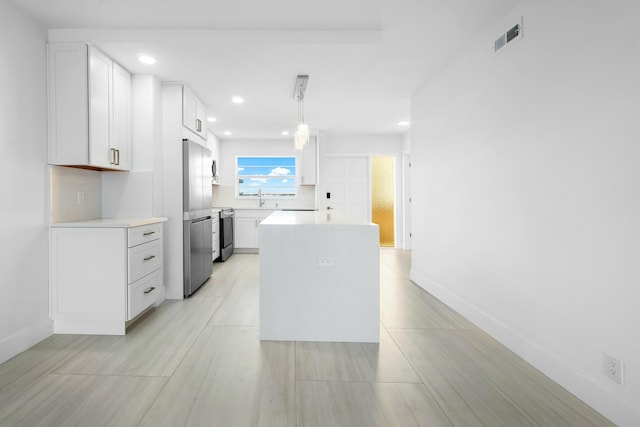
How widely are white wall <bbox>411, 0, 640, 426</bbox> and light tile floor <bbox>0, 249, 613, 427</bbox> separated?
0.78 feet

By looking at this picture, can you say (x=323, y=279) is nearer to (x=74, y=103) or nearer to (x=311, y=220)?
(x=311, y=220)

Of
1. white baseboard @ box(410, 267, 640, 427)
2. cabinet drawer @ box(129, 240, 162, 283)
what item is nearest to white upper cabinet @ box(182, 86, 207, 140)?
cabinet drawer @ box(129, 240, 162, 283)

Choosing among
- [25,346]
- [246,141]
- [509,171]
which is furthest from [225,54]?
[246,141]

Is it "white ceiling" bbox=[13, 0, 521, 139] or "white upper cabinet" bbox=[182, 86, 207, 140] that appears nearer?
"white ceiling" bbox=[13, 0, 521, 139]

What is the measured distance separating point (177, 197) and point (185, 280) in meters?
0.90

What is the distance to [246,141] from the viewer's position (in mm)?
6727

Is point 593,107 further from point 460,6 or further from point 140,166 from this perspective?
point 140,166

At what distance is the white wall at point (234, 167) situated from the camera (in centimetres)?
672

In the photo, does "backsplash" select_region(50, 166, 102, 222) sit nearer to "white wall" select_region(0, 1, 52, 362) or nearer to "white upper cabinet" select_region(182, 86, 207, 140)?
"white wall" select_region(0, 1, 52, 362)

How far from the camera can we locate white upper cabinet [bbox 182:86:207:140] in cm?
354

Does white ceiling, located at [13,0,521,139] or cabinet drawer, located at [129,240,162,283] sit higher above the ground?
white ceiling, located at [13,0,521,139]

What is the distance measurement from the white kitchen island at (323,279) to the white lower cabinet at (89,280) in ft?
3.75

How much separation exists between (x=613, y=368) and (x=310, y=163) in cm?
537

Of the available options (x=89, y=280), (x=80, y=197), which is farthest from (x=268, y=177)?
(x=89, y=280)
